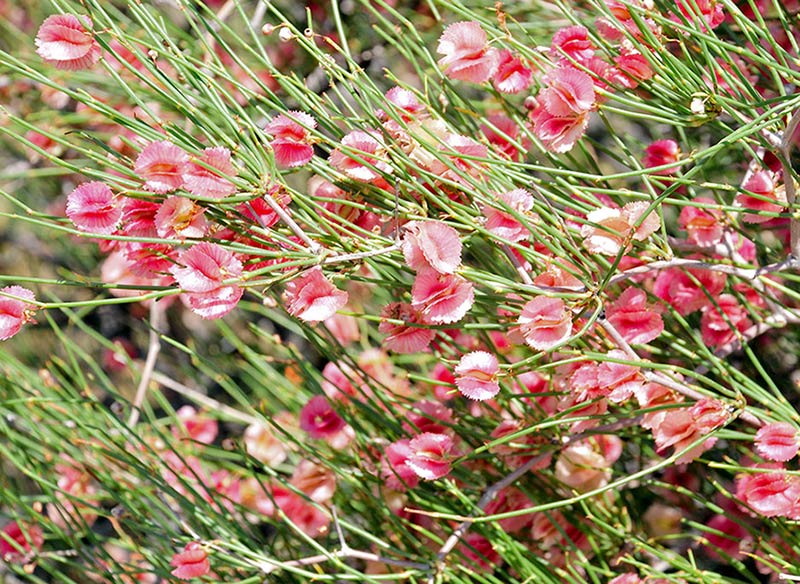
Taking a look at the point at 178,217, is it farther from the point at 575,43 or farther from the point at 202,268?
the point at 575,43

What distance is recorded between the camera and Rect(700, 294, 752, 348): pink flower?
846 millimetres

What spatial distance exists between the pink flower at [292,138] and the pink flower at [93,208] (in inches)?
4.9

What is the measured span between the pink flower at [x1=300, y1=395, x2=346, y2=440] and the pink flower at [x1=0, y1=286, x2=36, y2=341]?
34cm

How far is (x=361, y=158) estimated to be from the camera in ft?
2.38

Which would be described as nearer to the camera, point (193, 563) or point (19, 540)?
point (193, 563)

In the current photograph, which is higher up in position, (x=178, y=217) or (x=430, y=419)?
(x=178, y=217)

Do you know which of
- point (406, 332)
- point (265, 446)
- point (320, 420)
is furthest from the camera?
point (265, 446)

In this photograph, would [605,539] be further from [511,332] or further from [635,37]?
[635,37]

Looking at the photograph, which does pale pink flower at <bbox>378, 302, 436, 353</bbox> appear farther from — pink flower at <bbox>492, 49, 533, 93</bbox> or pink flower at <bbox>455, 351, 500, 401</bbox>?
pink flower at <bbox>492, 49, 533, 93</bbox>

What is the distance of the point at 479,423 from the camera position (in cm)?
92

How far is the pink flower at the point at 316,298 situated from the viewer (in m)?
0.66

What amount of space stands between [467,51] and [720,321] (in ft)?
1.06

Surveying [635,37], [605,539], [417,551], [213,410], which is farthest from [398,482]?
[213,410]

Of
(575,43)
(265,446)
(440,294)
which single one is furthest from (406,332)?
(265,446)
